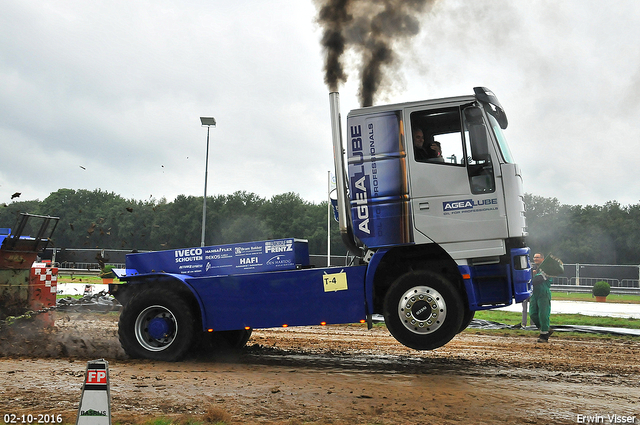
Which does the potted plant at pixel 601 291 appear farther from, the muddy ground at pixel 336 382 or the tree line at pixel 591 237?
the tree line at pixel 591 237

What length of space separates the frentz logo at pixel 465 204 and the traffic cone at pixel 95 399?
4.67 meters

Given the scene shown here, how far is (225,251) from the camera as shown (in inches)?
326

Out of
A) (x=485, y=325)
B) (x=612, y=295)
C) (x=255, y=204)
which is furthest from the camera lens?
(x=255, y=204)

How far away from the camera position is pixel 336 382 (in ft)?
22.4

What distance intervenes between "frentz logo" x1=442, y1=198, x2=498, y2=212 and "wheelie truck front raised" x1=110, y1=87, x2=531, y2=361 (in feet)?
0.04

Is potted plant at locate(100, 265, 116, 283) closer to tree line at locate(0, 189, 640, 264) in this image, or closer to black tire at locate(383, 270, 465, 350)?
A: black tire at locate(383, 270, 465, 350)

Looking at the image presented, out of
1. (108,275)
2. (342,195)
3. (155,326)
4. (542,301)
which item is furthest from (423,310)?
(542,301)

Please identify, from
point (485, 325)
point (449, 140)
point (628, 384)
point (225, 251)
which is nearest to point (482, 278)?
point (449, 140)

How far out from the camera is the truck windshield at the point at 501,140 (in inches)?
278

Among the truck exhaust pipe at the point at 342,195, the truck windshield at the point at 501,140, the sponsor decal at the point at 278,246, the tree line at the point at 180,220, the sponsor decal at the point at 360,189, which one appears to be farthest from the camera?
the tree line at the point at 180,220

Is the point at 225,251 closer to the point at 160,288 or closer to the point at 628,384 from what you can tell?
the point at 160,288

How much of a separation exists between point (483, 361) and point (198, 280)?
4853 millimetres

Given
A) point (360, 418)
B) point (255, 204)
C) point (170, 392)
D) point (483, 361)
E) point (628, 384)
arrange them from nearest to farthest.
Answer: point (360, 418), point (170, 392), point (628, 384), point (483, 361), point (255, 204)

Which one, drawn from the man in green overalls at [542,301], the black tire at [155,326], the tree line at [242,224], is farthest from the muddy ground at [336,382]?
the tree line at [242,224]
